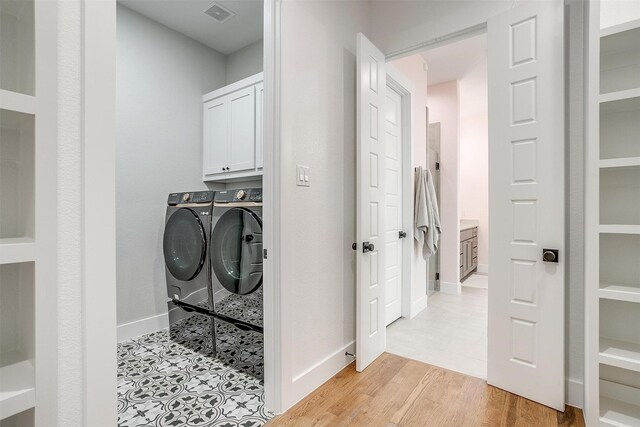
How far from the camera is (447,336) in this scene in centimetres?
272

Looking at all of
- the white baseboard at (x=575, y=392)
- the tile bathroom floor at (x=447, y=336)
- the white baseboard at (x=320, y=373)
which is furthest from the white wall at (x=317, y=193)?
the white baseboard at (x=575, y=392)

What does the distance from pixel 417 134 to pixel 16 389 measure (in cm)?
349

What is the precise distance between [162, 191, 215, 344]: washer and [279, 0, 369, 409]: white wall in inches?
32.9

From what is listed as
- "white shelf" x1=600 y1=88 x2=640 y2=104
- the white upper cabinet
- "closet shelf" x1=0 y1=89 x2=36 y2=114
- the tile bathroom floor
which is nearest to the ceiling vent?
the white upper cabinet

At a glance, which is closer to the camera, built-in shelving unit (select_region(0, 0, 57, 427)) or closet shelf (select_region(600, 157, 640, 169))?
built-in shelving unit (select_region(0, 0, 57, 427))

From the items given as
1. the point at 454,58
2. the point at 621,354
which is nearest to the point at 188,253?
the point at 621,354

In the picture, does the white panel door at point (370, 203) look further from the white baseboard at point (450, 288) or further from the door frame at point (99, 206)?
the white baseboard at point (450, 288)

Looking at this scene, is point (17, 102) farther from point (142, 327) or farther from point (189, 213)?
point (142, 327)

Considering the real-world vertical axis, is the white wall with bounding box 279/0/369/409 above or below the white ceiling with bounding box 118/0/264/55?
below

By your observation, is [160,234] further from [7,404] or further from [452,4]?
[452,4]

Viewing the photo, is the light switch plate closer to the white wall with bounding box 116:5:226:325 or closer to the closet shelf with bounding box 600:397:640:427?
the white wall with bounding box 116:5:226:325

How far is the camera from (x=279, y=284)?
1.67m

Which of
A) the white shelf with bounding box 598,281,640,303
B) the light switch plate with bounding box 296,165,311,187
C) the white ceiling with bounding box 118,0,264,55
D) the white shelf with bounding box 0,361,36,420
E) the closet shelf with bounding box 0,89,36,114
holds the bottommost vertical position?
the white shelf with bounding box 0,361,36,420

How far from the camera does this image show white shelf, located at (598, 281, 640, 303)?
4.52ft
